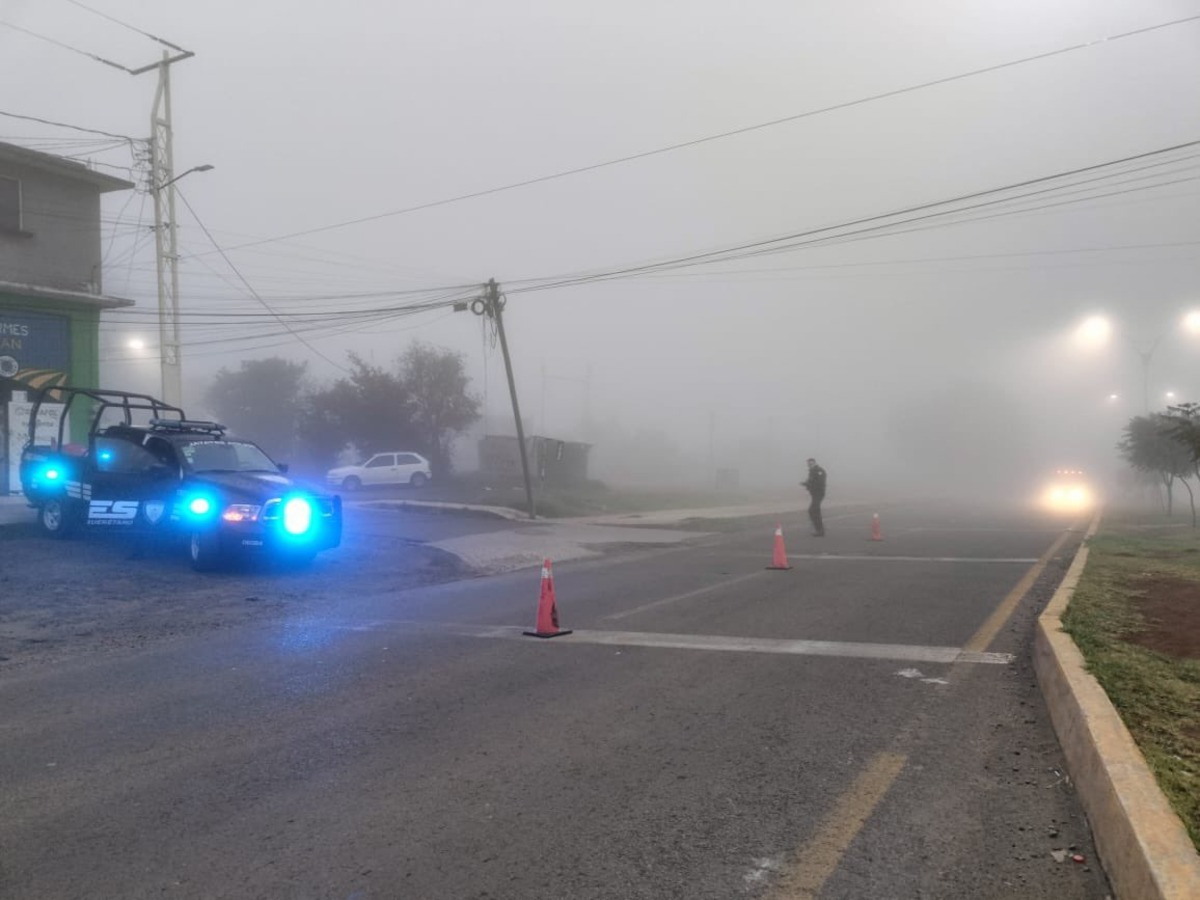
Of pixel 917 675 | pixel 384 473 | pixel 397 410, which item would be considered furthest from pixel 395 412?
pixel 917 675

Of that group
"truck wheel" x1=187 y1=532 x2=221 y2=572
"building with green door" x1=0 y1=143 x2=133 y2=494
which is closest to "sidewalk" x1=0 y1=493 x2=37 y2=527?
"truck wheel" x1=187 y1=532 x2=221 y2=572

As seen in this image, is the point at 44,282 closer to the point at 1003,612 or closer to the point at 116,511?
the point at 116,511

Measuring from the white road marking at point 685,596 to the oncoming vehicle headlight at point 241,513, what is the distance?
5484 mm

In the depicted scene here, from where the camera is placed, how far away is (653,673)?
734 centimetres

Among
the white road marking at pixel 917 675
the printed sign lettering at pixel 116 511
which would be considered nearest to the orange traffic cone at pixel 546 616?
the white road marking at pixel 917 675

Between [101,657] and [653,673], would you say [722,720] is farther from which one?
[101,657]

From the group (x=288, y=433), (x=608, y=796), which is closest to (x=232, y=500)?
(x=608, y=796)

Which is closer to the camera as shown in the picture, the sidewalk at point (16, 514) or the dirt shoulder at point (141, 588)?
the dirt shoulder at point (141, 588)

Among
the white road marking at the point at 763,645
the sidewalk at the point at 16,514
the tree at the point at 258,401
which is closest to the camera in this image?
the white road marking at the point at 763,645

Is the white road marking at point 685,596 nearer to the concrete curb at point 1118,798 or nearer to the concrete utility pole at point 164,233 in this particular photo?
the concrete curb at point 1118,798

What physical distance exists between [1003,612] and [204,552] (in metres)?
10.2

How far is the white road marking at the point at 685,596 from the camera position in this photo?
10.5m

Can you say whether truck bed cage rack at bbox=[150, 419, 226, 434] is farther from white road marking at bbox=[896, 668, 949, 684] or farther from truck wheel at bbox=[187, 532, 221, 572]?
white road marking at bbox=[896, 668, 949, 684]

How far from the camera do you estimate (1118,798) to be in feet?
12.6
